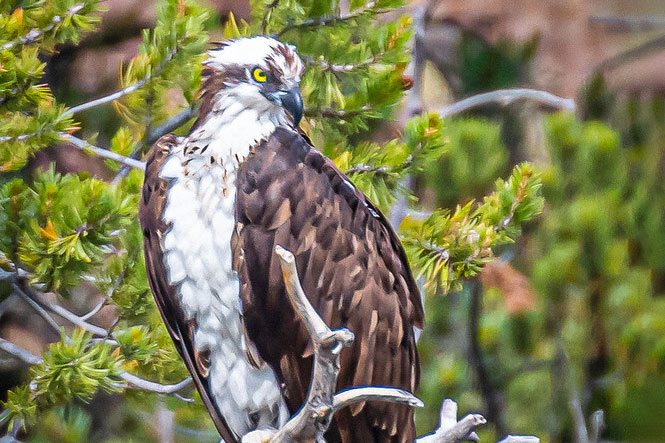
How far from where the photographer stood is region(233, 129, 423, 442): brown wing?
4.23 feet

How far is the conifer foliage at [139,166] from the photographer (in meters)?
1.51

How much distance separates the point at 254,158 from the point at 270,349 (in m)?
0.29

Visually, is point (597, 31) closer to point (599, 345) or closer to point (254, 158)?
point (599, 345)

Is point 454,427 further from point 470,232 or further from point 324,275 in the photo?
point 470,232

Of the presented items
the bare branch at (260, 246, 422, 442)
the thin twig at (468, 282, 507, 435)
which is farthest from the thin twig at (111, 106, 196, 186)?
the thin twig at (468, 282, 507, 435)

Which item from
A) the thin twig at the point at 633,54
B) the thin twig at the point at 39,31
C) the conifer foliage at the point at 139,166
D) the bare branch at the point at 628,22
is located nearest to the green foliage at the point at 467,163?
the conifer foliage at the point at 139,166

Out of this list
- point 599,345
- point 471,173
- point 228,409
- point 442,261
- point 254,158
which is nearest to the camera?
point 254,158

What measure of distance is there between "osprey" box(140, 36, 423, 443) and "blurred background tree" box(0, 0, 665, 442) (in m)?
0.16

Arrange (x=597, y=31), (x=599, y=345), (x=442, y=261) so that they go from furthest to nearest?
(x=597, y=31), (x=599, y=345), (x=442, y=261)

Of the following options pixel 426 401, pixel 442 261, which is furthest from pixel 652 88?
pixel 442 261

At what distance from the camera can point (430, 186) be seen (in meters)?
2.80

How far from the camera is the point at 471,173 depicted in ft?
8.96

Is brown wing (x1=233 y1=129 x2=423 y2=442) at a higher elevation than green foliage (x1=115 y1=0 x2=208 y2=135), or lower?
lower

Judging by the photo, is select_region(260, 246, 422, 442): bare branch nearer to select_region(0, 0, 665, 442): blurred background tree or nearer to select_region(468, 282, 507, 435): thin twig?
select_region(0, 0, 665, 442): blurred background tree
